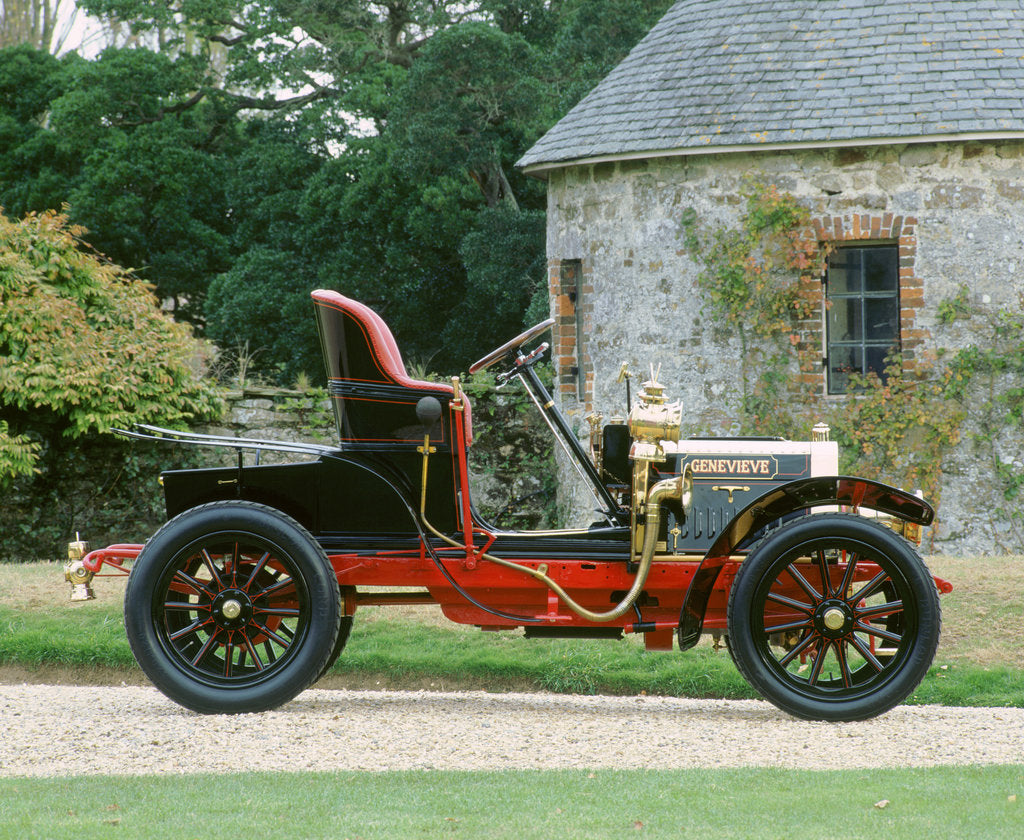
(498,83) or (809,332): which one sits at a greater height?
(498,83)

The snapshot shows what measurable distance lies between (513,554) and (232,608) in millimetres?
1161

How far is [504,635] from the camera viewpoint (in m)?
7.32

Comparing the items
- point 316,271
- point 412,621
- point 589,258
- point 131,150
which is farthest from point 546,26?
point 412,621

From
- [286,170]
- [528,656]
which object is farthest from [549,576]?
[286,170]

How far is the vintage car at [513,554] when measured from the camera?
4852mm

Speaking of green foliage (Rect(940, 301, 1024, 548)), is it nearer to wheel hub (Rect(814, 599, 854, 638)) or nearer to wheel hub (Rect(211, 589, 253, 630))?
wheel hub (Rect(814, 599, 854, 638))

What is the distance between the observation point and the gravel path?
4395 millimetres

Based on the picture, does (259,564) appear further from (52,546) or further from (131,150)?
(131,150)

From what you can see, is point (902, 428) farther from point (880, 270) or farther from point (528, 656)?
point (528, 656)

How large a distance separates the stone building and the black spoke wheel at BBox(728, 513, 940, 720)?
5.95 meters

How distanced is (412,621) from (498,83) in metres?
11.9

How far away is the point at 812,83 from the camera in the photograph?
425 inches

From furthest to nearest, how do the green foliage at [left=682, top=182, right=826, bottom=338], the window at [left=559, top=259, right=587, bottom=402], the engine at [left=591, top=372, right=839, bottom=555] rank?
the window at [left=559, top=259, right=587, bottom=402]
the green foliage at [left=682, top=182, right=826, bottom=338]
the engine at [left=591, top=372, right=839, bottom=555]

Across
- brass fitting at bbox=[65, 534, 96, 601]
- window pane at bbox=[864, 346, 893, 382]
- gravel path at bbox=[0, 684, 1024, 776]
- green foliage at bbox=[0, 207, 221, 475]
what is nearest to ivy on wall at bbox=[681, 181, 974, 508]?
window pane at bbox=[864, 346, 893, 382]
